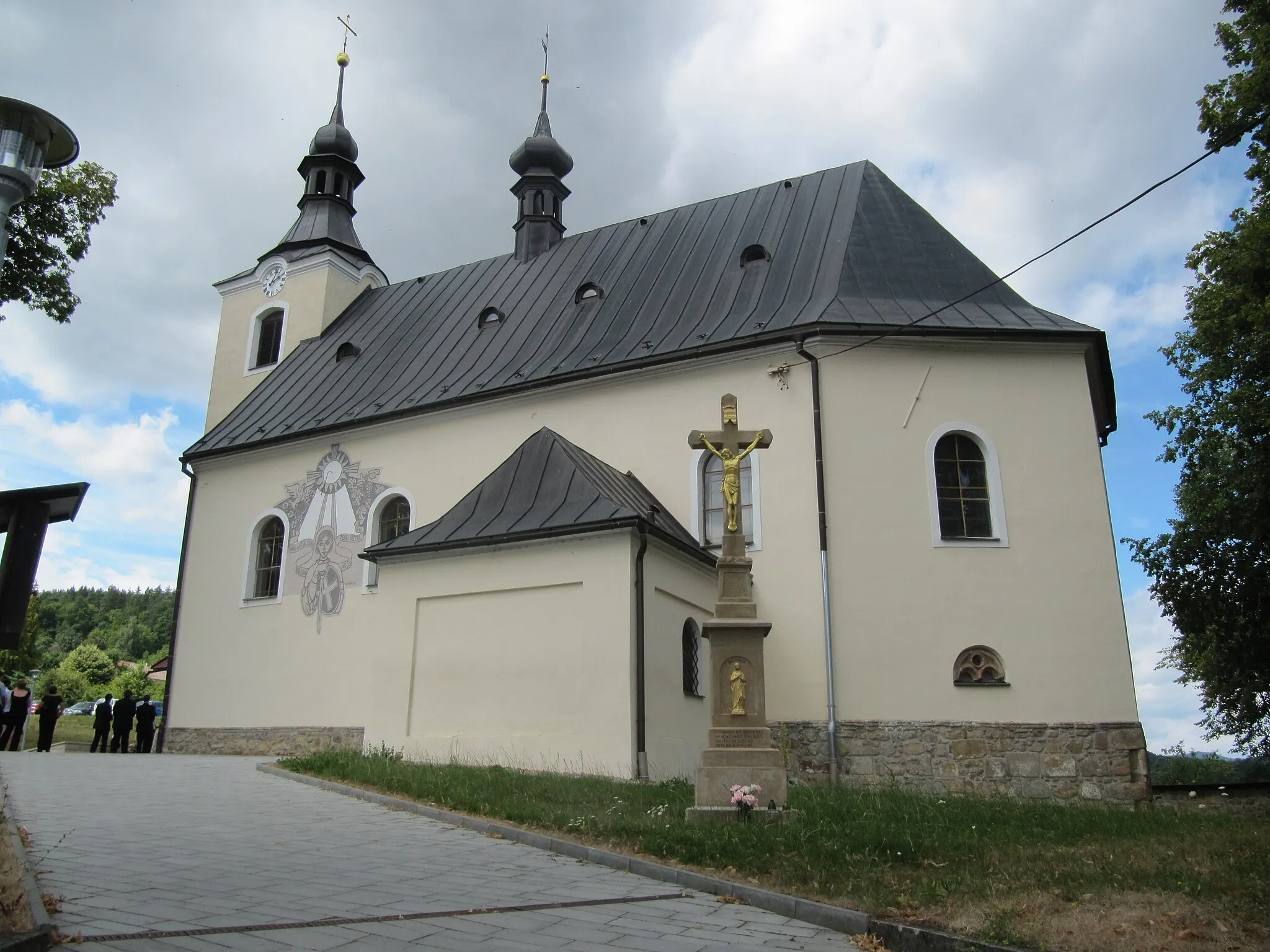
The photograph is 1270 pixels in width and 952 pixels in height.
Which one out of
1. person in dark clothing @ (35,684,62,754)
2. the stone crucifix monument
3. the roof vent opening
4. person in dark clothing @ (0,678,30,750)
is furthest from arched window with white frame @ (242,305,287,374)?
the stone crucifix monument

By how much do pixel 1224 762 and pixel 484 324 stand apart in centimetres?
2653

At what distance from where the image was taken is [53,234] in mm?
13523

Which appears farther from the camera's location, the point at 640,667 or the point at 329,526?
→ the point at 329,526

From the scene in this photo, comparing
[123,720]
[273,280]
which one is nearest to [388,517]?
[123,720]

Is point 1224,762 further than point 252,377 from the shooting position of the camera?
Yes

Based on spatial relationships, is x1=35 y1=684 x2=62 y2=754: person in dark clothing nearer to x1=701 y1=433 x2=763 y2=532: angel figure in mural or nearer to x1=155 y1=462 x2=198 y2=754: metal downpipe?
x1=155 y1=462 x2=198 y2=754: metal downpipe

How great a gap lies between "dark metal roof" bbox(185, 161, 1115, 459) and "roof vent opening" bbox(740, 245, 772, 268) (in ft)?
0.30

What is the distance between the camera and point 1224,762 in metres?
31.6

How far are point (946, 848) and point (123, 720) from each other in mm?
16116

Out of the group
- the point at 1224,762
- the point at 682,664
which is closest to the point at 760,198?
the point at 682,664

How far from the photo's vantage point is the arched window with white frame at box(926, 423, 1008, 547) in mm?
14180

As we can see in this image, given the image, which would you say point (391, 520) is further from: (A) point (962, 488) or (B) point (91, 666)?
(B) point (91, 666)

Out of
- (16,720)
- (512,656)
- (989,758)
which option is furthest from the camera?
(16,720)

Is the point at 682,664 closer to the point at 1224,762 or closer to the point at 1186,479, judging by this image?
the point at 1186,479
